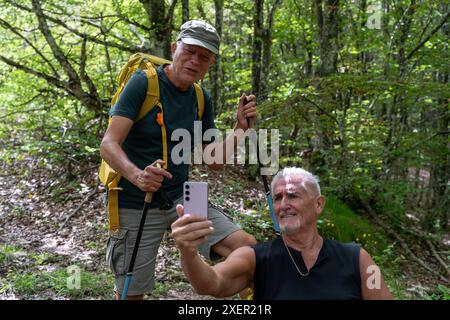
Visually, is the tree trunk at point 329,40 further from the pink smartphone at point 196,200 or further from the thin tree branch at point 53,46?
the pink smartphone at point 196,200

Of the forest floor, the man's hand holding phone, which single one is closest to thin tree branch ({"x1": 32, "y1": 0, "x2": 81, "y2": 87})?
the forest floor

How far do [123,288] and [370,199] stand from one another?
309 inches

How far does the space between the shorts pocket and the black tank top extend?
108 centimetres

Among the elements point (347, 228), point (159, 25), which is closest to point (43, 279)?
point (159, 25)

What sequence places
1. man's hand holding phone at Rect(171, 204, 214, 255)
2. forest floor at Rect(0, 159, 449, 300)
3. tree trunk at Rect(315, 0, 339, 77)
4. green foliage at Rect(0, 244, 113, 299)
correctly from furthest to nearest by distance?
tree trunk at Rect(315, 0, 339, 77), forest floor at Rect(0, 159, 449, 300), green foliage at Rect(0, 244, 113, 299), man's hand holding phone at Rect(171, 204, 214, 255)

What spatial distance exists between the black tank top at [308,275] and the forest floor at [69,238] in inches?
103

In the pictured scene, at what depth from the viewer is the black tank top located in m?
2.79

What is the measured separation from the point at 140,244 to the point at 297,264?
50.7 inches

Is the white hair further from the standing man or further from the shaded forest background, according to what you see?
the shaded forest background

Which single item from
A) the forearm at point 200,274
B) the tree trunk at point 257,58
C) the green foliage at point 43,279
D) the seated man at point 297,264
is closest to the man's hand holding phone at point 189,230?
the forearm at point 200,274

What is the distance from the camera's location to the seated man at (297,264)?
9.14ft

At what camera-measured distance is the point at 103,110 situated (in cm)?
901
